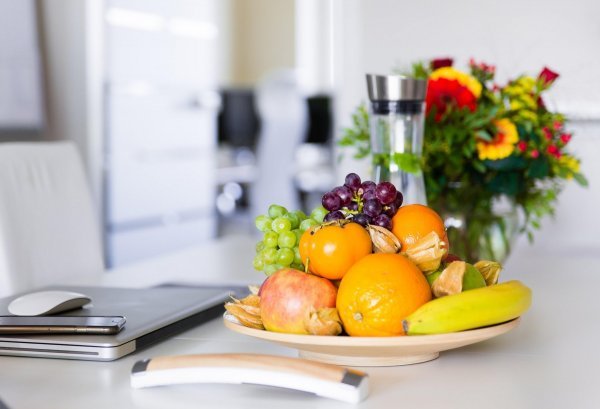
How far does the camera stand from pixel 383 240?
3.25 feet

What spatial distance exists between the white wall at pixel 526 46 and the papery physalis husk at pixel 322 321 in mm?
2071

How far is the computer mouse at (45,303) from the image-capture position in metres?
1.08

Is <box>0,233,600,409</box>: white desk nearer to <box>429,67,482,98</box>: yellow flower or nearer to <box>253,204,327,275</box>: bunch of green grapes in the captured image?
<box>253,204,327,275</box>: bunch of green grapes

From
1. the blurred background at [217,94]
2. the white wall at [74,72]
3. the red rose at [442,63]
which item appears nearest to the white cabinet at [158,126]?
the blurred background at [217,94]

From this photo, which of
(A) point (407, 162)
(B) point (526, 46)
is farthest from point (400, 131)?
(B) point (526, 46)

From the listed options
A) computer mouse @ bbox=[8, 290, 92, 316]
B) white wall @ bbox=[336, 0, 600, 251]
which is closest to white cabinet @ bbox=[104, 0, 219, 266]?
white wall @ bbox=[336, 0, 600, 251]

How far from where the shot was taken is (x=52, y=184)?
1.90m

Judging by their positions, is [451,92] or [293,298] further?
[451,92]

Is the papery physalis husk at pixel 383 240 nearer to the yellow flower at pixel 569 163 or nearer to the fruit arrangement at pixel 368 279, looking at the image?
the fruit arrangement at pixel 368 279

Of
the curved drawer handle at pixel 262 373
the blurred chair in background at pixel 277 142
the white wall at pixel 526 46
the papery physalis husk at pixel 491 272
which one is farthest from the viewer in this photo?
the blurred chair in background at pixel 277 142

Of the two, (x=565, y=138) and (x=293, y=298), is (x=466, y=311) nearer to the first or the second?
(x=293, y=298)

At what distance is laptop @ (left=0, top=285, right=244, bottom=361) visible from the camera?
103 centimetres

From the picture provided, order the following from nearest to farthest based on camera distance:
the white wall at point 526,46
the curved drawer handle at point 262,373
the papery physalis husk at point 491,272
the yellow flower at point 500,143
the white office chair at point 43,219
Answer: the curved drawer handle at point 262,373, the papery physalis husk at point 491,272, the yellow flower at point 500,143, the white office chair at point 43,219, the white wall at point 526,46

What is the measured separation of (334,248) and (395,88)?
440mm
